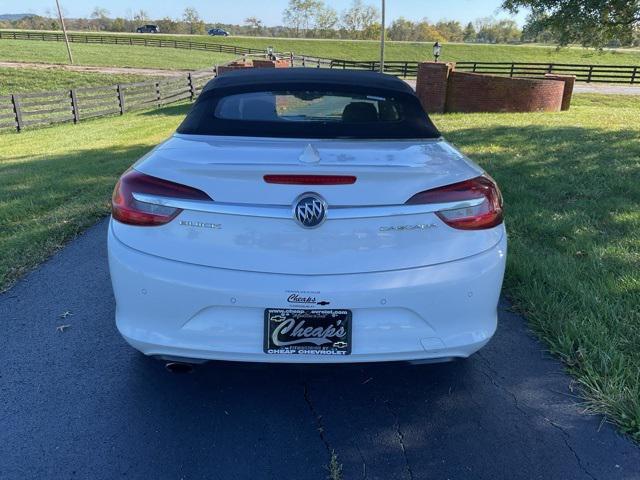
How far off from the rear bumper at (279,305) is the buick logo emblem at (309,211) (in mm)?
233

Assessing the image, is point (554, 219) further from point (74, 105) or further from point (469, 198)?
point (74, 105)

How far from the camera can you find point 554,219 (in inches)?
202

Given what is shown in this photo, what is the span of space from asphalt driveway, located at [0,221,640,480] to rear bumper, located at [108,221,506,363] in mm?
302

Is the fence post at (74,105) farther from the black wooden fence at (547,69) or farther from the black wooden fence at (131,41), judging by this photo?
the black wooden fence at (131,41)

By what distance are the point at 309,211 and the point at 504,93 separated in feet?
49.2

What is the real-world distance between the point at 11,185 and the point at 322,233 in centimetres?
683

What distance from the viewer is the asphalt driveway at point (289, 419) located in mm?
2240

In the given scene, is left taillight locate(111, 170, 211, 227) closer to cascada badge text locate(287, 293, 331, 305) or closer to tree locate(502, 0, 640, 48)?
cascada badge text locate(287, 293, 331, 305)

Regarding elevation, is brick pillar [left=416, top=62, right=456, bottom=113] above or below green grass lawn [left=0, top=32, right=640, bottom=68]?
above

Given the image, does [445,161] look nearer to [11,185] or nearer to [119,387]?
[119,387]

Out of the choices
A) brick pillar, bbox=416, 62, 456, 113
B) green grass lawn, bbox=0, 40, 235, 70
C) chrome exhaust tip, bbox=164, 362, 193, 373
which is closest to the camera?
chrome exhaust tip, bbox=164, 362, 193, 373

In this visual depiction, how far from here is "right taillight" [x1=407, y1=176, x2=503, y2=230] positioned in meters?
2.28

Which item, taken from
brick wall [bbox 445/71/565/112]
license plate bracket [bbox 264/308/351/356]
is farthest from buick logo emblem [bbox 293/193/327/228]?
brick wall [bbox 445/71/565/112]

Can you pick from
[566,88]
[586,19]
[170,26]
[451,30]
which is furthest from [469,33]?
[586,19]
